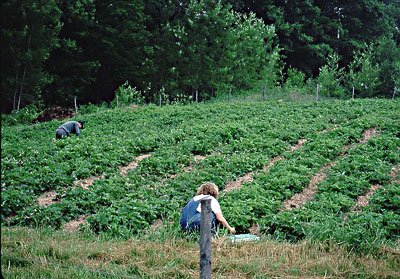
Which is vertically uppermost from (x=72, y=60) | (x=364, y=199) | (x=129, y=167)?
(x=72, y=60)

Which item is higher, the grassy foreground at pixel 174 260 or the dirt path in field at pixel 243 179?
the grassy foreground at pixel 174 260

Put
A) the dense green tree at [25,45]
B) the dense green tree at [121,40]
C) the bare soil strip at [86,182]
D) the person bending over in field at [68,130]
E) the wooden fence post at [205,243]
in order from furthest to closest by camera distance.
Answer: the dense green tree at [121,40], the dense green tree at [25,45], the person bending over in field at [68,130], the bare soil strip at [86,182], the wooden fence post at [205,243]

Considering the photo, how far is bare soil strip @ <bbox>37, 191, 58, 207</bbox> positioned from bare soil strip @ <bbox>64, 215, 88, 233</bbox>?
113cm

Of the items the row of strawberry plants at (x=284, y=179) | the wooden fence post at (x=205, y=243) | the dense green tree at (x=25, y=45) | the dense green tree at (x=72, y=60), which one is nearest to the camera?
the wooden fence post at (x=205, y=243)

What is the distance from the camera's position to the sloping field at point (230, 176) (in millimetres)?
9430

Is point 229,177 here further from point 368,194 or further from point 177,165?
point 368,194

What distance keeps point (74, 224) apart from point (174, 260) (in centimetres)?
391

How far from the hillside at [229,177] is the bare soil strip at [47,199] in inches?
0.9

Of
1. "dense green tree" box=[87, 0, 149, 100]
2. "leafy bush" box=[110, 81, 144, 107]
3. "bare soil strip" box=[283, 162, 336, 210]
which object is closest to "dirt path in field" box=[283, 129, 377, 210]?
"bare soil strip" box=[283, 162, 336, 210]

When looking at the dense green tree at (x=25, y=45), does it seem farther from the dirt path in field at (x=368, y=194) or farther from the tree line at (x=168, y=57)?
the dirt path in field at (x=368, y=194)

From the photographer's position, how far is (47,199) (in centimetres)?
1154

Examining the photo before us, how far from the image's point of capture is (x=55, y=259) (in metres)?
6.43

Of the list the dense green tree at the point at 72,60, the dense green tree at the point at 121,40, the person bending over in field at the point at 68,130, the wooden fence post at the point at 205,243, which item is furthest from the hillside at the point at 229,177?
the dense green tree at the point at 121,40

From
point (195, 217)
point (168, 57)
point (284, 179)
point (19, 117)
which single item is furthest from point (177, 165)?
point (168, 57)
